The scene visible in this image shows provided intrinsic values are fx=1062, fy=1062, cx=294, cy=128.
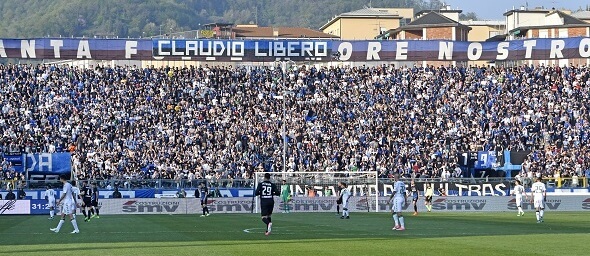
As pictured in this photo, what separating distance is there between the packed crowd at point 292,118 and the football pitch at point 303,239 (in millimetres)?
26726

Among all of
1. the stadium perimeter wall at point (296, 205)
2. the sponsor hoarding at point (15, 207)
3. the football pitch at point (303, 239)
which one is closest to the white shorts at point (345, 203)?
the football pitch at point (303, 239)

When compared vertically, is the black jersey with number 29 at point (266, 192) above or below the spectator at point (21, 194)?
above

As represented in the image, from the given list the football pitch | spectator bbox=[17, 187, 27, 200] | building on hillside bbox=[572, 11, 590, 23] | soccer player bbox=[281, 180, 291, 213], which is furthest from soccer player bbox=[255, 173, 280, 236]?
building on hillside bbox=[572, 11, 590, 23]

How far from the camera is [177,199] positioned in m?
55.7

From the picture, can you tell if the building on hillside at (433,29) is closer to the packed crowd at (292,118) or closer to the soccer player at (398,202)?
the packed crowd at (292,118)

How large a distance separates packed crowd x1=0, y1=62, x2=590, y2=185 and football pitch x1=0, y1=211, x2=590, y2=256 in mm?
26726

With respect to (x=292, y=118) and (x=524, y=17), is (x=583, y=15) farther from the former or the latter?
(x=292, y=118)

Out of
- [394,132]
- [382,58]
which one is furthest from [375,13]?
[394,132]

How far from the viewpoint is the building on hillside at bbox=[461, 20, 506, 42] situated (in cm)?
15000

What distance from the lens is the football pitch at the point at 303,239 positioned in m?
25.9

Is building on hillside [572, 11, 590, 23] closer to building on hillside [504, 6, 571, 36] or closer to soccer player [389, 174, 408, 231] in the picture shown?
building on hillside [504, 6, 571, 36]

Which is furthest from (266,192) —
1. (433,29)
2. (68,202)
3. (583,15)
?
(583,15)

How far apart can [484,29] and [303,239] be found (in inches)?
4983

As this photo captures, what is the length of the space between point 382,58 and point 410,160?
1731 cm
